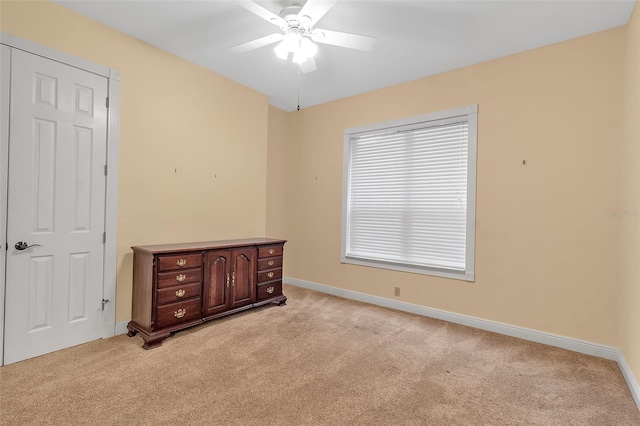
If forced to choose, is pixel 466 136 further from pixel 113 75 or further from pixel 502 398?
pixel 113 75

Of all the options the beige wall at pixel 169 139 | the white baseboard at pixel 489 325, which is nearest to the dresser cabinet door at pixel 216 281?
the beige wall at pixel 169 139

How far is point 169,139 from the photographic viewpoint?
3.34m

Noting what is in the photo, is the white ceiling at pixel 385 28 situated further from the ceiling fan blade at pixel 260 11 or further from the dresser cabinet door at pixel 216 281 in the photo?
the dresser cabinet door at pixel 216 281

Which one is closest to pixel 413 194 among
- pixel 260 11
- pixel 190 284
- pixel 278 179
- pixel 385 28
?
pixel 385 28

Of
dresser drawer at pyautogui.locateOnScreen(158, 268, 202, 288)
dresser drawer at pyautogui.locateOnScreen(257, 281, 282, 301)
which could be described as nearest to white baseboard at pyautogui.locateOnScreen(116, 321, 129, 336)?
dresser drawer at pyautogui.locateOnScreen(158, 268, 202, 288)

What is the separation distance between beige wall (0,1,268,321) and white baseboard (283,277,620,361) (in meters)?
1.72

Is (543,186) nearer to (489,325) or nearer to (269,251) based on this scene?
(489,325)

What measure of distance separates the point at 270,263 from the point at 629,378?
336cm

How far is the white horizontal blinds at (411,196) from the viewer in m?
3.55

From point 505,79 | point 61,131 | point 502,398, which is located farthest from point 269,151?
point 502,398

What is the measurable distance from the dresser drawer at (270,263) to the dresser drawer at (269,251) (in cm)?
6

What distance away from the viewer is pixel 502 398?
2055mm

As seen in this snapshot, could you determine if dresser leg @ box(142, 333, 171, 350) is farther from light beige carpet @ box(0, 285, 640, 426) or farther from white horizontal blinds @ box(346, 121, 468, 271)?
white horizontal blinds @ box(346, 121, 468, 271)

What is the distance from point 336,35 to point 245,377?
8.81 feet
